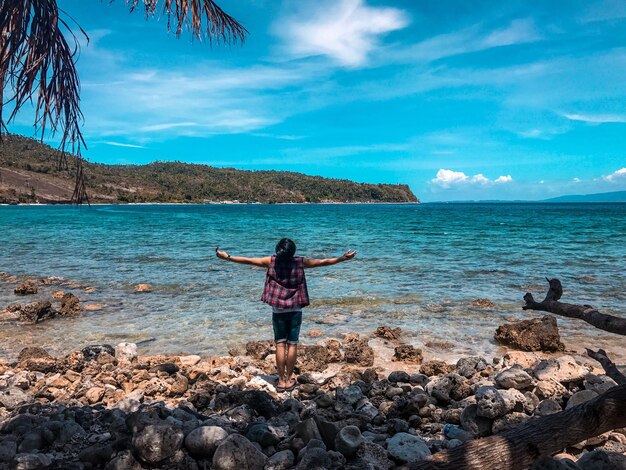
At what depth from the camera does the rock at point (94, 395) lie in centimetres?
572

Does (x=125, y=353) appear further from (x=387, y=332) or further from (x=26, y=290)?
(x=26, y=290)

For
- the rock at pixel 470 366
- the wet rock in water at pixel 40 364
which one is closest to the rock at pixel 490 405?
the rock at pixel 470 366

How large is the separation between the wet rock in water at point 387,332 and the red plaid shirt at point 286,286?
344 cm

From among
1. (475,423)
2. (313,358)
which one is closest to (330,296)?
(313,358)

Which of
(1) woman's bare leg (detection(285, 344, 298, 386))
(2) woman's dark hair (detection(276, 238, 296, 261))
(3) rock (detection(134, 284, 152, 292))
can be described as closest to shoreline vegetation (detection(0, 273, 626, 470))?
(1) woman's bare leg (detection(285, 344, 298, 386))

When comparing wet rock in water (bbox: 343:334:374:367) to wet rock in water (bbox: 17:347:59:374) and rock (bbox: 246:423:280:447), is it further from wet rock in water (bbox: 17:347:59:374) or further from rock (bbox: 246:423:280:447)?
wet rock in water (bbox: 17:347:59:374)

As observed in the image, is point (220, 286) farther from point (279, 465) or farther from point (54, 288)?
point (279, 465)

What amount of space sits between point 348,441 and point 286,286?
9.26 ft

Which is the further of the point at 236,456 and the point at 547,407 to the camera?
the point at 547,407

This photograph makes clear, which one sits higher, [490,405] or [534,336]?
[490,405]

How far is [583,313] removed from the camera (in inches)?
104

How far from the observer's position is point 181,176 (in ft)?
621

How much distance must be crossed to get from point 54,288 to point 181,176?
182276 mm

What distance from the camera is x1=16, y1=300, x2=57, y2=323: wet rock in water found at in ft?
34.3
